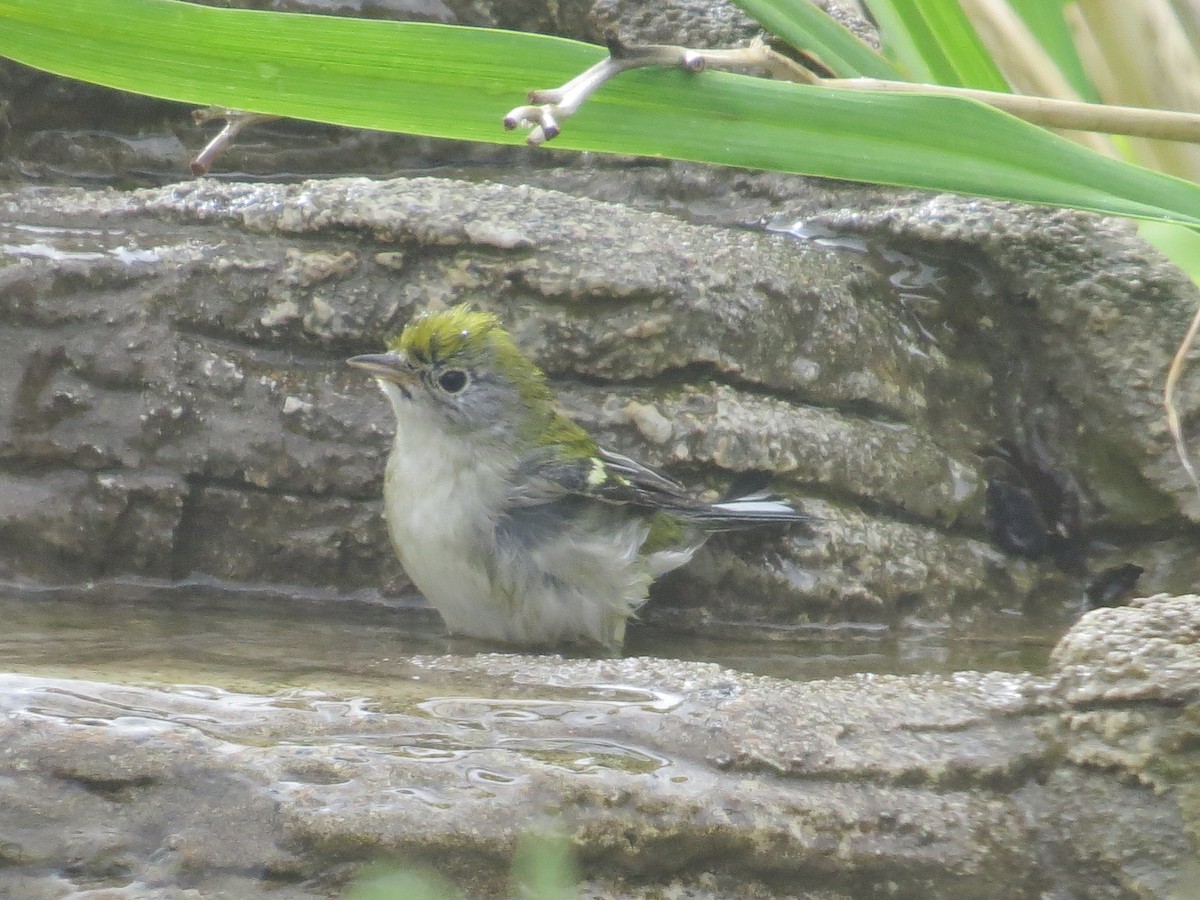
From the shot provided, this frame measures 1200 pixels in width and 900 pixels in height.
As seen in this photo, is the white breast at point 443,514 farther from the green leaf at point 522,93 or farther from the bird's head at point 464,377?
the green leaf at point 522,93

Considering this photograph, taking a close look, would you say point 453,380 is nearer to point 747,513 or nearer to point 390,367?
point 390,367

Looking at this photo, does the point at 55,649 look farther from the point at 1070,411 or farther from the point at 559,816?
the point at 1070,411

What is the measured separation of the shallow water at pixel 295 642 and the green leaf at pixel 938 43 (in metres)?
1.51

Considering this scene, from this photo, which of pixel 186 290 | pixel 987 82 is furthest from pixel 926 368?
pixel 186 290

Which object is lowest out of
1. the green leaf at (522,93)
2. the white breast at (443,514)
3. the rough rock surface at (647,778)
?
the rough rock surface at (647,778)

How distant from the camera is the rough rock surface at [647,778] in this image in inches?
85.4

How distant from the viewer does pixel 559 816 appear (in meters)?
2.29

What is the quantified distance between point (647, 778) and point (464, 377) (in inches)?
72.1

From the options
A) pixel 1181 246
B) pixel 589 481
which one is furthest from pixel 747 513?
pixel 1181 246

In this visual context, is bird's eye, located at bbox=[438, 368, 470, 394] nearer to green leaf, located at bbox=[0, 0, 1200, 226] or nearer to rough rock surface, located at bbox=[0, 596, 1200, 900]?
rough rock surface, located at bbox=[0, 596, 1200, 900]

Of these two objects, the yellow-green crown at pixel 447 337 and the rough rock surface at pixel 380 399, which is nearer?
the yellow-green crown at pixel 447 337

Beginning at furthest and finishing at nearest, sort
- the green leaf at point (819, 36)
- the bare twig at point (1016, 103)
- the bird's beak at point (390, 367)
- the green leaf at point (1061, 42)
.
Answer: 1. the bird's beak at point (390, 367)
2. the green leaf at point (1061, 42)
3. the green leaf at point (819, 36)
4. the bare twig at point (1016, 103)

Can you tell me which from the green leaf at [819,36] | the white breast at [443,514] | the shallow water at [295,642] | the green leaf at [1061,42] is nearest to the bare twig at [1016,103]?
the green leaf at [819,36]

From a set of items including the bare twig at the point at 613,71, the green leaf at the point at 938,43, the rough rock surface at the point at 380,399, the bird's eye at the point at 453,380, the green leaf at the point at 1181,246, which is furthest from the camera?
the rough rock surface at the point at 380,399
